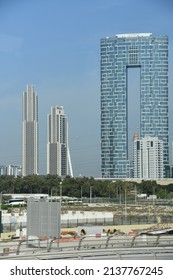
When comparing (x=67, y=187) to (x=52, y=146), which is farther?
(x=52, y=146)

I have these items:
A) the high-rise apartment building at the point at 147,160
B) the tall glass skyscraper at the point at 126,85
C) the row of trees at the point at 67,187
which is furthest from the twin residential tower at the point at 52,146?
the row of trees at the point at 67,187

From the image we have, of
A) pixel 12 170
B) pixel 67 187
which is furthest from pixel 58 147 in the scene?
pixel 67 187

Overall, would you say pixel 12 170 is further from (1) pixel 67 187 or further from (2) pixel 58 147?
(1) pixel 67 187

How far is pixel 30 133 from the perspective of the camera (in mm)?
75438

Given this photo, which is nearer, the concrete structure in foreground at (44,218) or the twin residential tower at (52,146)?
the concrete structure in foreground at (44,218)

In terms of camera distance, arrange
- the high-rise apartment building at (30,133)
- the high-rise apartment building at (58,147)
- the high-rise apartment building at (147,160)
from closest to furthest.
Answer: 1. the high-rise apartment building at (58,147)
2. the high-rise apartment building at (30,133)
3. the high-rise apartment building at (147,160)

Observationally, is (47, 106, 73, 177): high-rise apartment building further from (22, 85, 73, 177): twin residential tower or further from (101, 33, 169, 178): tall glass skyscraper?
(101, 33, 169, 178): tall glass skyscraper

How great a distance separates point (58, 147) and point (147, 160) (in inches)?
580

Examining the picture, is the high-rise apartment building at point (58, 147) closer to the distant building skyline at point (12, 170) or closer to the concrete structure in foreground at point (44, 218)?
the distant building skyline at point (12, 170)

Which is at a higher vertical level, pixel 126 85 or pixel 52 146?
pixel 126 85

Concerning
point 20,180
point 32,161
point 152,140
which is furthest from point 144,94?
point 20,180

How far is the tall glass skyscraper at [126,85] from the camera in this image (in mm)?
93250

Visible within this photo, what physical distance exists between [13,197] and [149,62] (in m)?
66.9

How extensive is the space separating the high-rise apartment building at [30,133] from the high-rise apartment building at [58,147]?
10.9 feet
